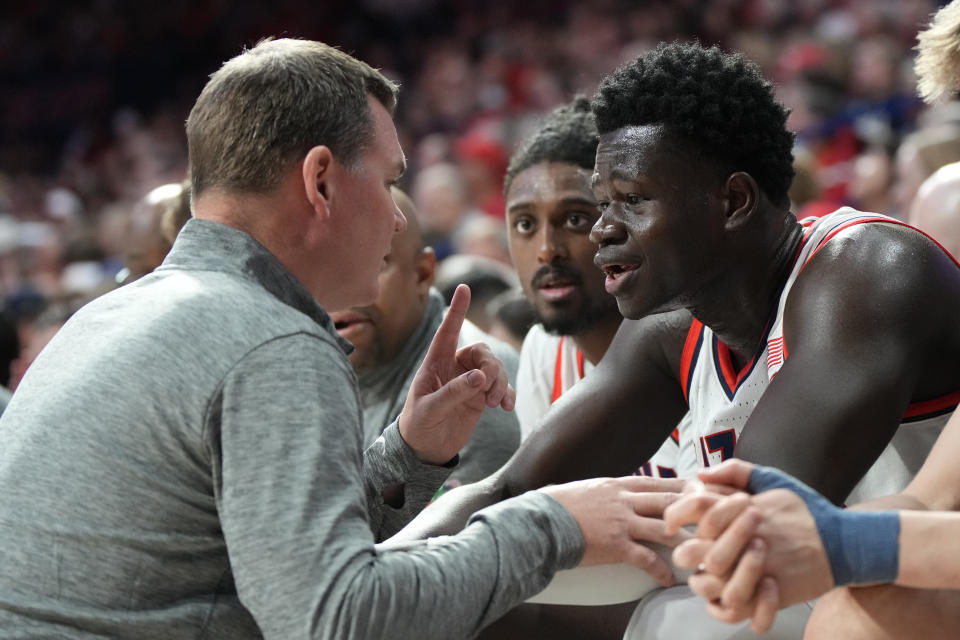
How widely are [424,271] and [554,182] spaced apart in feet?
1.75

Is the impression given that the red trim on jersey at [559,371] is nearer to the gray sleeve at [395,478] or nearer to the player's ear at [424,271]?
A: the player's ear at [424,271]

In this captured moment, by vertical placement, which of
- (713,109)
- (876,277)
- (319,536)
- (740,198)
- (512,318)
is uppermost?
(713,109)

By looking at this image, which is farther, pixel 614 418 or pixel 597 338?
pixel 597 338

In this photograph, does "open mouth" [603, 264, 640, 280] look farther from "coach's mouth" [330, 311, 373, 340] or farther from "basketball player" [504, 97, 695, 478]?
"coach's mouth" [330, 311, 373, 340]

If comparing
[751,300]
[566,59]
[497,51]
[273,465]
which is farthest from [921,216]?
[497,51]

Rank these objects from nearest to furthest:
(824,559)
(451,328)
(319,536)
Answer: (319,536) → (824,559) → (451,328)

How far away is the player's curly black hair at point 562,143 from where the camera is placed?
3.63m

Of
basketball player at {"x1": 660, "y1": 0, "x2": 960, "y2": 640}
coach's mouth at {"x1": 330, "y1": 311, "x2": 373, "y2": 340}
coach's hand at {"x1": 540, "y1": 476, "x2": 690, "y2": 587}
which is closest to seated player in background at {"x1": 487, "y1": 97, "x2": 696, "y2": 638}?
coach's mouth at {"x1": 330, "y1": 311, "x2": 373, "y2": 340}

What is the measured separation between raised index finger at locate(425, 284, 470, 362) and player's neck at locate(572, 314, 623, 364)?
4.18 feet

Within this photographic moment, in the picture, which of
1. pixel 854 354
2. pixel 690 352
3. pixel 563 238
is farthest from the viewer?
pixel 563 238

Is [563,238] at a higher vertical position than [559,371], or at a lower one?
higher

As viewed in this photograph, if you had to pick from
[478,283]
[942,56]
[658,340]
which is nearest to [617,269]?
[658,340]

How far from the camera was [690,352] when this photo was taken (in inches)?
108

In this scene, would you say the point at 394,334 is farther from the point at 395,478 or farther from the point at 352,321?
the point at 395,478
